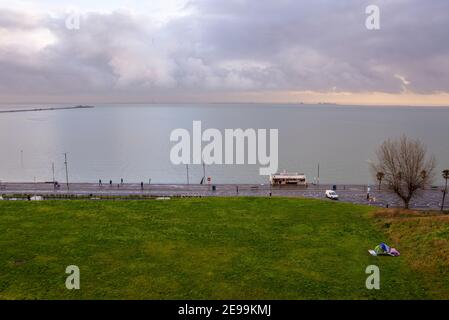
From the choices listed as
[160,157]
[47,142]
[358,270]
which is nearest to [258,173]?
[160,157]

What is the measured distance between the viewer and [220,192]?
71375mm

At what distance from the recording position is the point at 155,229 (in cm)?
3328

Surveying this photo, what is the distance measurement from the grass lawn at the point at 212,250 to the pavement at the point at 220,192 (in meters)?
25.9

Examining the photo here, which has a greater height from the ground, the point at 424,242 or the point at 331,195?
the point at 331,195

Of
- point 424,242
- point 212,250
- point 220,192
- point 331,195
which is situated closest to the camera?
point 212,250

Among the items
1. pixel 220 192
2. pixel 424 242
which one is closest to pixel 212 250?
pixel 424 242

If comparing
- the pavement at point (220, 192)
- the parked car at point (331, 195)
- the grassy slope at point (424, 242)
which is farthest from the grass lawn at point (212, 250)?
the pavement at point (220, 192)

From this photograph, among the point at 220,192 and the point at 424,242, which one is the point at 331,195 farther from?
the point at 424,242

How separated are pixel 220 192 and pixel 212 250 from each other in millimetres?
42538

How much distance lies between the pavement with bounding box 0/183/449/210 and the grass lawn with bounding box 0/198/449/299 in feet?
85.0

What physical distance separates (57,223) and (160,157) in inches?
4420

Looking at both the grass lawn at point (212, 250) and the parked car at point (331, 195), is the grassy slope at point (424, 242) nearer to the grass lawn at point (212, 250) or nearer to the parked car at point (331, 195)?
the grass lawn at point (212, 250)

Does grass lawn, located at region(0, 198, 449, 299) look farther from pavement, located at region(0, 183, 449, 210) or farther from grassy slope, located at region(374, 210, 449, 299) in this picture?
pavement, located at region(0, 183, 449, 210)
